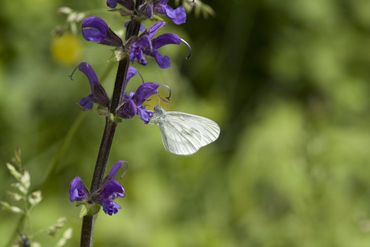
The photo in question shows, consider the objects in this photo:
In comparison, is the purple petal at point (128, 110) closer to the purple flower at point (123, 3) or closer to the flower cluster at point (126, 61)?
the flower cluster at point (126, 61)

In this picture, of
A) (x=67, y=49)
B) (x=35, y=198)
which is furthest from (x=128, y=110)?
(x=67, y=49)

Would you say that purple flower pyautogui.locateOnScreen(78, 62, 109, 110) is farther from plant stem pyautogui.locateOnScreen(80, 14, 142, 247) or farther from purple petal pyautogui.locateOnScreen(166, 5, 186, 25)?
purple petal pyautogui.locateOnScreen(166, 5, 186, 25)

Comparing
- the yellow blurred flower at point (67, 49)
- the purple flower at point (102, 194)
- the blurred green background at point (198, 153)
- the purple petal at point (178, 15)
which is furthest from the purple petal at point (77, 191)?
the yellow blurred flower at point (67, 49)

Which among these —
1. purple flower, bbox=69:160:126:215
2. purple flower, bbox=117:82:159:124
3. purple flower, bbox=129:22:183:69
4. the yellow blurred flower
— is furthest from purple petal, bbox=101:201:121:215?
the yellow blurred flower

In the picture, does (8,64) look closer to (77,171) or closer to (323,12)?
(77,171)

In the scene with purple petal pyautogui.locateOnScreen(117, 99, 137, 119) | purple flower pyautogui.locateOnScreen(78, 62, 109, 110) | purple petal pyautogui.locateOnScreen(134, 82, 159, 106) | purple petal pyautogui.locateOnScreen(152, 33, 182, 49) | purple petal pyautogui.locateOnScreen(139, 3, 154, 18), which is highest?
purple petal pyautogui.locateOnScreen(152, 33, 182, 49)

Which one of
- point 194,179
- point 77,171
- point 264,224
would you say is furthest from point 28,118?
point 264,224

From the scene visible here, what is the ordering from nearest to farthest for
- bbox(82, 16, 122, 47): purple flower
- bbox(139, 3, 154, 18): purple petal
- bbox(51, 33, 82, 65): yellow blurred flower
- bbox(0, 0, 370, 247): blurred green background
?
bbox(139, 3, 154, 18): purple petal
bbox(82, 16, 122, 47): purple flower
bbox(0, 0, 370, 247): blurred green background
bbox(51, 33, 82, 65): yellow blurred flower

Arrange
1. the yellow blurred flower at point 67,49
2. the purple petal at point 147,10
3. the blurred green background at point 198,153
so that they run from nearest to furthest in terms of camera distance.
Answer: the purple petal at point 147,10, the blurred green background at point 198,153, the yellow blurred flower at point 67,49

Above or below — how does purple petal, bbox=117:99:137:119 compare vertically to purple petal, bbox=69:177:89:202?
above
